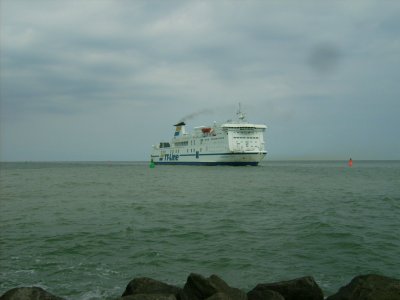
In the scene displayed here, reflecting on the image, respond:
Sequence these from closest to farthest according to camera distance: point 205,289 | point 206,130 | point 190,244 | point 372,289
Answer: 1. point 372,289
2. point 205,289
3. point 190,244
4. point 206,130

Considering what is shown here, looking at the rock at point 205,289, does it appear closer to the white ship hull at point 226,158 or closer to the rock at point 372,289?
the rock at point 372,289

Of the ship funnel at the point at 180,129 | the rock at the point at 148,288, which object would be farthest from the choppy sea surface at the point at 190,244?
the ship funnel at the point at 180,129

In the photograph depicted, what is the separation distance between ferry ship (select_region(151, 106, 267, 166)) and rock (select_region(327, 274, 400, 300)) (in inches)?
2171

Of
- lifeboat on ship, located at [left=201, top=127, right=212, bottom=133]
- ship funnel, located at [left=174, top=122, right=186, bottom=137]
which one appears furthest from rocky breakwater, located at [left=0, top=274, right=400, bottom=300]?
ship funnel, located at [left=174, top=122, right=186, bottom=137]

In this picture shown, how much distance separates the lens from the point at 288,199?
20.3 metres

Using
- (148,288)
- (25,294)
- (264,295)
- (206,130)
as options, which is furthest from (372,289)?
(206,130)

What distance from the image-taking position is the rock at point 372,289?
17.2 ft

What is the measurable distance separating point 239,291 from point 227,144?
55.8 m

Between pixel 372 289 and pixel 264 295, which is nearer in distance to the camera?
pixel 372 289

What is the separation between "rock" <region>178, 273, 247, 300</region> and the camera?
18.6ft

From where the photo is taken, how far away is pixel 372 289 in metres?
5.39

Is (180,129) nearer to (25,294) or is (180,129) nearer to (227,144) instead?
(227,144)

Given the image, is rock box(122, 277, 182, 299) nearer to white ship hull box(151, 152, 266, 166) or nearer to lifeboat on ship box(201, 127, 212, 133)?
white ship hull box(151, 152, 266, 166)

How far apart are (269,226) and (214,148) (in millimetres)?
52695
